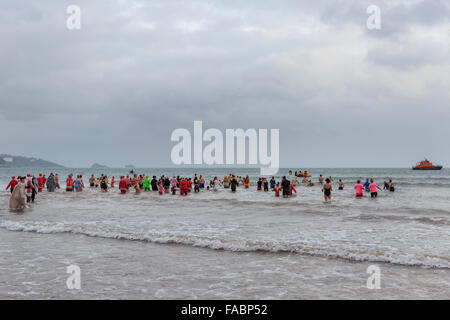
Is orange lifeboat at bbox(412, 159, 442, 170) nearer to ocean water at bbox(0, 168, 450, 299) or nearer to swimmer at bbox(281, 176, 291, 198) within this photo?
swimmer at bbox(281, 176, 291, 198)

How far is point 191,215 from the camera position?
53.7 feet

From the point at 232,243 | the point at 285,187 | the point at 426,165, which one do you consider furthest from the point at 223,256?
the point at 426,165

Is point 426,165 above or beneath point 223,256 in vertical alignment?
above

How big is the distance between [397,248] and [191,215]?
9333 millimetres

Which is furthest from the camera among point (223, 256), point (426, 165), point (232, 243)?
point (426, 165)

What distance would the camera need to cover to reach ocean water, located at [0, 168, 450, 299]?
6152 millimetres

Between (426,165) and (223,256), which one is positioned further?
(426,165)

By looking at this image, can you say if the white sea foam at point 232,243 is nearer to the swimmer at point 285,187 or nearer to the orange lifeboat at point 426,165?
the swimmer at point 285,187

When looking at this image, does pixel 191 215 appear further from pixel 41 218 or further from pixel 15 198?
pixel 15 198

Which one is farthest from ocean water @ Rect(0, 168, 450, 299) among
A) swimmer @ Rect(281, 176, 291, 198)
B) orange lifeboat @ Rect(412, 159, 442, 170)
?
orange lifeboat @ Rect(412, 159, 442, 170)

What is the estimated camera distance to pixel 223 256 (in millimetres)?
8695

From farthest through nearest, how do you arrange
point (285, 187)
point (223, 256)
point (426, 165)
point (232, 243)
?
point (426, 165)
point (285, 187)
point (232, 243)
point (223, 256)

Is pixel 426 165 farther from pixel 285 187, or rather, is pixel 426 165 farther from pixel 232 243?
pixel 232 243
